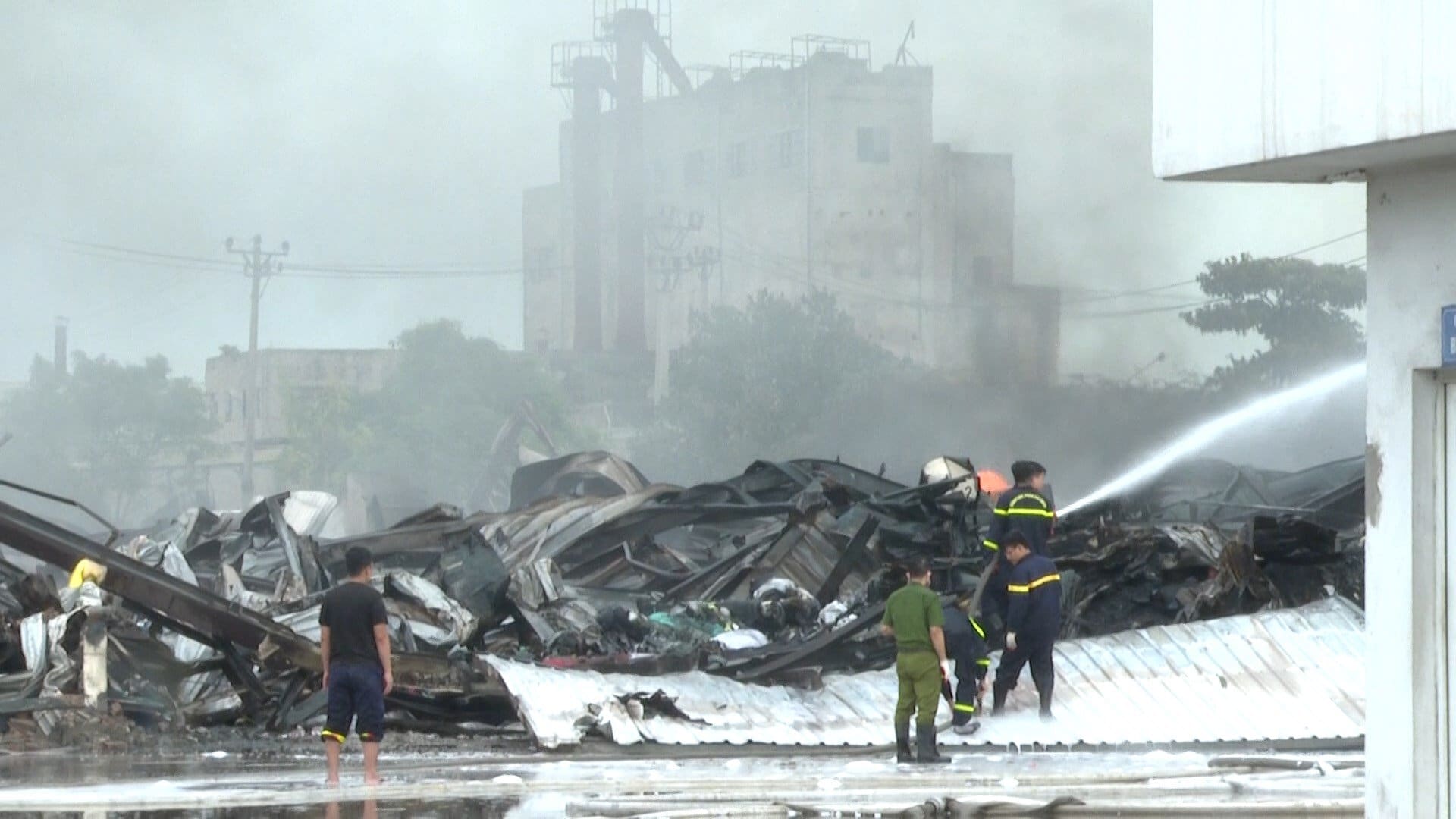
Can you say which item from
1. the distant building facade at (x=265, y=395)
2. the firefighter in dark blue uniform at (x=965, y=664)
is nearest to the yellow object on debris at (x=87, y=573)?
the firefighter in dark blue uniform at (x=965, y=664)

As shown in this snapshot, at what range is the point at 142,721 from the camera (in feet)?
43.4

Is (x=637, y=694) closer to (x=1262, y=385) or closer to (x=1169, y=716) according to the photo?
(x=1169, y=716)

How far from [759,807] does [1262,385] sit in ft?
116

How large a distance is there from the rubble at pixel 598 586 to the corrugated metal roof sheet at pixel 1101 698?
27cm

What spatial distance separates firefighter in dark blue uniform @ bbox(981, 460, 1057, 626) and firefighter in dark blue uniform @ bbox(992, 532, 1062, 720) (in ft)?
0.35

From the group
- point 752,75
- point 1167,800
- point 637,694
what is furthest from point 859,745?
point 752,75

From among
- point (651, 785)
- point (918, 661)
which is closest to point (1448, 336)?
point (651, 785)

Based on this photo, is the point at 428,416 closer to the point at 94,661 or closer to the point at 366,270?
the point at 366,270

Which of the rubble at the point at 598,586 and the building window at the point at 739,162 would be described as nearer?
the rubble at the point at 598,586

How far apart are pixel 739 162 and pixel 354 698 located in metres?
42.3

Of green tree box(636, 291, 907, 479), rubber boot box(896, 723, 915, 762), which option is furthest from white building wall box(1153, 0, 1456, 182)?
green tree box(636, 291, 907, 479)

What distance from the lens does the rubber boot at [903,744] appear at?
1114 centimetres

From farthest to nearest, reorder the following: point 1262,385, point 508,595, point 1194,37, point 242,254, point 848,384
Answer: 1. point 242,254
2. point 848,384
3. point 1262,385
4. point 508,595
5. point 1194,37

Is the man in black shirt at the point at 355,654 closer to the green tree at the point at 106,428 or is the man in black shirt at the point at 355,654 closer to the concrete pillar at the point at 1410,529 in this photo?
the concrete pillar at the point at 1410,529
